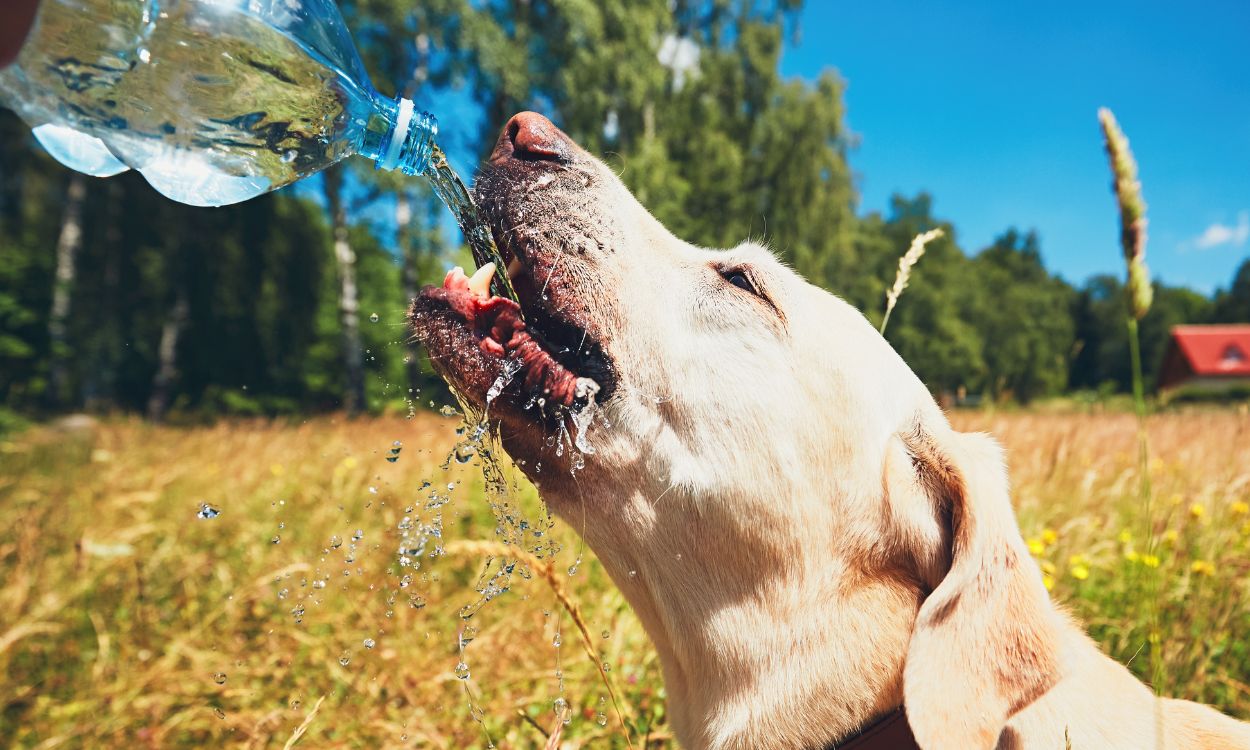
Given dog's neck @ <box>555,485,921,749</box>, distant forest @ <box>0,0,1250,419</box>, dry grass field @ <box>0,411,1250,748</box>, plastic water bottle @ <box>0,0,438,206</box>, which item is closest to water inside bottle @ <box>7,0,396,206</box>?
plastic water bottle @ <box>0,0,438,206</box>

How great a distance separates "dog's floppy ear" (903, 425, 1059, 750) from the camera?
1619 mm

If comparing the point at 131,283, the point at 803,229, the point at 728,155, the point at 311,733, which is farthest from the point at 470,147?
the point at 311,733

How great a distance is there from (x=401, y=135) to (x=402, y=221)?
15857 millimetres

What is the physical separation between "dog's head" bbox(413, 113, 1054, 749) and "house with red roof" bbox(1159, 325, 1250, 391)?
68.9m

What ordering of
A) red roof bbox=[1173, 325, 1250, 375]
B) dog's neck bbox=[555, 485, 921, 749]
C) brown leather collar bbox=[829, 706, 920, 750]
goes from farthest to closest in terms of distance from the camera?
red roof bbox=[1173, 325, 1250, 375] < dog's neck bbox=[555, 485, 921, 749] < brown leather collar bbox=[829, 706, 920, 750]

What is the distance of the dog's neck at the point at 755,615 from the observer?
1.98 m

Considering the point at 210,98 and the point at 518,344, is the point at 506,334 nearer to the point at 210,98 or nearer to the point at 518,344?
the point at 518,344

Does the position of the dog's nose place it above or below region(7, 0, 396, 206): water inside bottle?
above

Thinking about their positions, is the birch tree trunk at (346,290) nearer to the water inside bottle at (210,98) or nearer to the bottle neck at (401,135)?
the water inside bottle at (210,98)

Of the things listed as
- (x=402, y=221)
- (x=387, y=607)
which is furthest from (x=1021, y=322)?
(x=387, y=607)

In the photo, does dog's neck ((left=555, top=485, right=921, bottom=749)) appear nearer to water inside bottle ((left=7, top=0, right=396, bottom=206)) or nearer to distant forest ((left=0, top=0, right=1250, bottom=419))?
water inside bottle ((left=7, top=0, right=396, bottom=206))

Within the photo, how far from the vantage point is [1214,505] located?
441 cm

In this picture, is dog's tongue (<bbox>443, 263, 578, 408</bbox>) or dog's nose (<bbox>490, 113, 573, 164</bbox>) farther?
dog's nose (<bbox>490, 113, 573, 164</bbox>)

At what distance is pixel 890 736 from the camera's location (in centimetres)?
184
